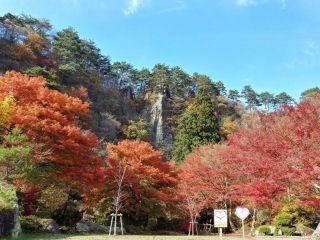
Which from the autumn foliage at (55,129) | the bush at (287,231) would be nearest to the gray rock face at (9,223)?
the autumn foliage at (55,129)

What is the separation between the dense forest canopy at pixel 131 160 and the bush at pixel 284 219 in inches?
6.3

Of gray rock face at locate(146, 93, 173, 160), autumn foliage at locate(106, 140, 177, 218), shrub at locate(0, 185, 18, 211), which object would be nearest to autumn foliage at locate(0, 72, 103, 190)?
autumn foliage at locate(106, 140, 177, 218)

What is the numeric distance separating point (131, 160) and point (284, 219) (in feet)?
33.4

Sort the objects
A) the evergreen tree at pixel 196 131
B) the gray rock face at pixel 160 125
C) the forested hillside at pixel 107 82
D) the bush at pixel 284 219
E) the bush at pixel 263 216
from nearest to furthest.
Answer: the bush at pixel 284 219 < the bush at pixel 263 216 < the evergreen tree at pixel 196 131 < the forested hillside at pixel 107 82 < the gray rock face at pixel 160 125

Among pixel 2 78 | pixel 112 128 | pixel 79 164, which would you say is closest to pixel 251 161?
pixel 79 164

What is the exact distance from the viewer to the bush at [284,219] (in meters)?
25.9

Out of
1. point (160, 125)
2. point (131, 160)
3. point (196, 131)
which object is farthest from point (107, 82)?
point (131, 160)

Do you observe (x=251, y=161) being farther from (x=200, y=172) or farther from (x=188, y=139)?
(x=188, y=139)

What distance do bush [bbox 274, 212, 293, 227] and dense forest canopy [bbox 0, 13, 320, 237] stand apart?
0.53 ft

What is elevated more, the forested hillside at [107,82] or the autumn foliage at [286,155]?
the forested hillside at [107,82]

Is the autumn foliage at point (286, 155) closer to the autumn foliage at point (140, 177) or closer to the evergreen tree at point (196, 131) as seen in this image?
the autumn foliage at point (140, 177)

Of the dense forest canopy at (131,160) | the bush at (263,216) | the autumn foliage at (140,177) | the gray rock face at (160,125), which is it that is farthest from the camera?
the gray rock face at (160,125)

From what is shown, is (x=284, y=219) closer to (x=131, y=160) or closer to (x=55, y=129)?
(x=131, y=160)

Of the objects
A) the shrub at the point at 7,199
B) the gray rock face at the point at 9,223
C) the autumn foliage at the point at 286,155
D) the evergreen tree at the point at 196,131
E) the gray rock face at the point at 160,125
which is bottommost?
the gray rock face at the point at 9,223
